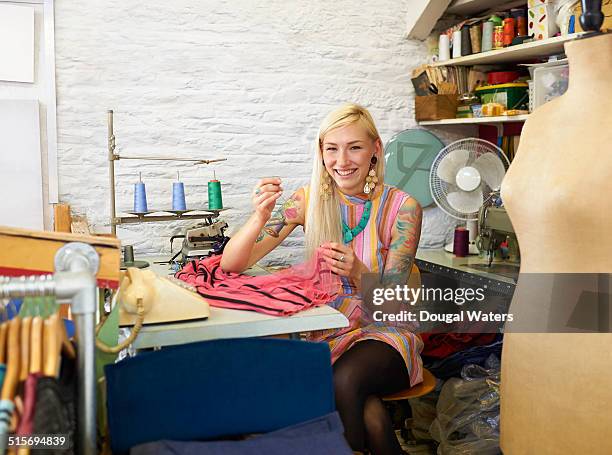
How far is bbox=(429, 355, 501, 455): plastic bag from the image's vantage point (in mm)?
2555

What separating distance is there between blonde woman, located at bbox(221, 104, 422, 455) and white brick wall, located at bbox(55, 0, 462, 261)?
41.1 inches

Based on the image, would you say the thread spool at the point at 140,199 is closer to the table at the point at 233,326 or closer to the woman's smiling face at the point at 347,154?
the woman's smiling face at the point at 347,154

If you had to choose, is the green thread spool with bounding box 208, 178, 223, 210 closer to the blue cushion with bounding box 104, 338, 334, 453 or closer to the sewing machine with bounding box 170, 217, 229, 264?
the sewing machine with bounding box 170, 217, 229, 264

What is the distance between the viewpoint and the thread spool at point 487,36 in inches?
142

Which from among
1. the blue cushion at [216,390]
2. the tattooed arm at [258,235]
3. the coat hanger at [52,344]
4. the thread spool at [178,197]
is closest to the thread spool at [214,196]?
the thread spool at [178,197]

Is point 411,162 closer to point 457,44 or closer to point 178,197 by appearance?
point 457,44

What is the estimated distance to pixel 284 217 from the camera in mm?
2822

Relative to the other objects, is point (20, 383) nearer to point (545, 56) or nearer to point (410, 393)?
point (410, 393)

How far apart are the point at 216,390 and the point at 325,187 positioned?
157cm

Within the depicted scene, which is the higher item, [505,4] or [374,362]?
[505,4]

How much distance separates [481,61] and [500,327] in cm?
162

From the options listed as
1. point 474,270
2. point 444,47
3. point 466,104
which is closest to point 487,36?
point 444,47

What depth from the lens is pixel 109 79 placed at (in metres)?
3.44

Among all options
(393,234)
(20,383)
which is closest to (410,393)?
(393,234)
